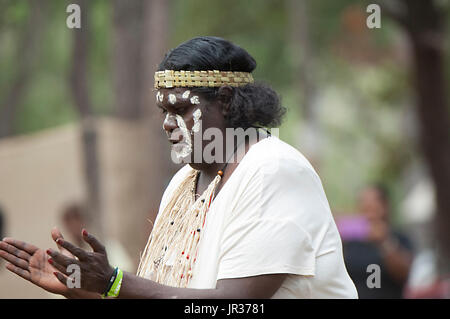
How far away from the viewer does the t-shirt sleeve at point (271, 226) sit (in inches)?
120

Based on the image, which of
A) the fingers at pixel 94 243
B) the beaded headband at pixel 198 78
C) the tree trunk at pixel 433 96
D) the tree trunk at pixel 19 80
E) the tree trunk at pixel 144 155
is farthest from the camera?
the tree trunk at pixel 19 80

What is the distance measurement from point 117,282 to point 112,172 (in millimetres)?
8669

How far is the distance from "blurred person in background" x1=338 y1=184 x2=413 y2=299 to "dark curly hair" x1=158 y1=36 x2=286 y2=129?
10.3 feet

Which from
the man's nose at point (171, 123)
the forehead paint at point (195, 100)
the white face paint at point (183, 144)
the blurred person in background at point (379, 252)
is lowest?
the blurred person in background at point (379, 252)

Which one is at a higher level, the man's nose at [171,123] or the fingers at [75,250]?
the man's nose at [171,123]

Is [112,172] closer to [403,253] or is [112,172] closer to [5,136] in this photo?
[403,253]

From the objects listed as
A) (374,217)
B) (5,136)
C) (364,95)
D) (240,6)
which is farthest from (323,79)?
(374,217)

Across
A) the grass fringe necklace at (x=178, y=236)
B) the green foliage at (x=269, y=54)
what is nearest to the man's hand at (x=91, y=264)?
the grass fringe necklace at (x=178, y=236)

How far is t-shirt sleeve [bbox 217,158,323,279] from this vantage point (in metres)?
3.05

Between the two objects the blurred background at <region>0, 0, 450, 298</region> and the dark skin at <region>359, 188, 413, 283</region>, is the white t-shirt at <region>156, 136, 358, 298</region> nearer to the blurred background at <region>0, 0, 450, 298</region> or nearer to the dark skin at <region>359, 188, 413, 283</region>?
the blurred background at <region>0, 0, 450, 298</region>

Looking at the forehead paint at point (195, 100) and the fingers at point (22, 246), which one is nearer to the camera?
the fingers at point (22, 246)

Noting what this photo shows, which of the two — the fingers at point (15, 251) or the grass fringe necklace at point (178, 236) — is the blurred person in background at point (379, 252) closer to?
the grass fringe necklace at point (178, 236)

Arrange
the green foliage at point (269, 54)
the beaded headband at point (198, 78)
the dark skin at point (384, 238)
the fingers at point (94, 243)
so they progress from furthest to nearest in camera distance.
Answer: the green foliage at point (269, 54)
the dark skin at point (384, 238)
the beaded headband at point (198, 78)
the fingers at point (94, 243)

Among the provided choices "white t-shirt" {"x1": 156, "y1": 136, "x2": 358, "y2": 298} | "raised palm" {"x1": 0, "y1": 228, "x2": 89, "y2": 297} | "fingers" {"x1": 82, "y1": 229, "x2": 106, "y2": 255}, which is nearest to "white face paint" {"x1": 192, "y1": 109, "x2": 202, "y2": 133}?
"white t-shirt" {"x1": 156, "y1": 136, "x2": 358, "y2": 298}
